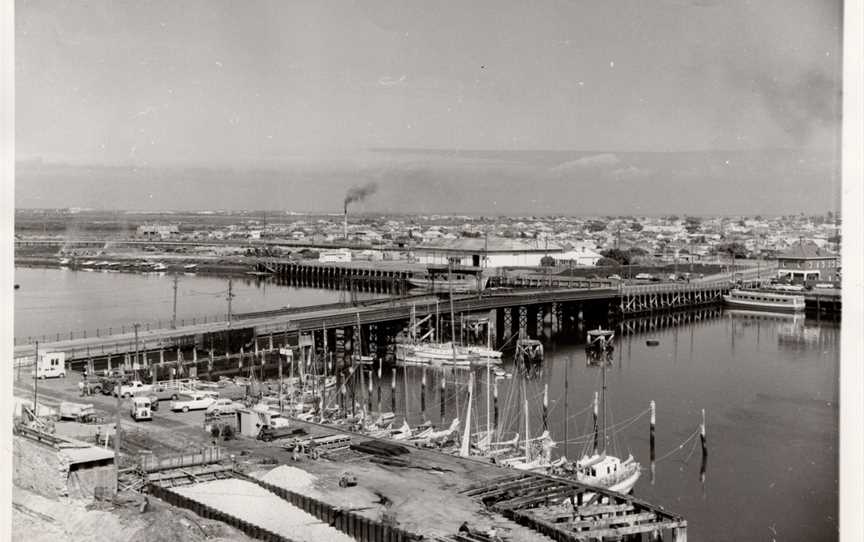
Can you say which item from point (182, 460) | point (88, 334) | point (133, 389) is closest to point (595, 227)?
point (88, 334)

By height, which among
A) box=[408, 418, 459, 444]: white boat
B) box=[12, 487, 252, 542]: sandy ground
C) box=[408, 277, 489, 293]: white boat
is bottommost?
box=[408, 418, 459, 444]: white boat

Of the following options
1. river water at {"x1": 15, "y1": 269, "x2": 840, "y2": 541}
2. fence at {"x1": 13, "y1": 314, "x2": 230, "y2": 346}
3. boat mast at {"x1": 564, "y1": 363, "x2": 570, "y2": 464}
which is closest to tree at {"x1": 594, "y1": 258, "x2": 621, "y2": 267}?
river water at {"x1": 15, "y1": 269, "x2": 840, "y2": 541}

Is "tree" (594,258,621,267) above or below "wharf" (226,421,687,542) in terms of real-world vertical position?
above

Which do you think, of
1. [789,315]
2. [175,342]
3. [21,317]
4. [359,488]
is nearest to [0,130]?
[359,488]

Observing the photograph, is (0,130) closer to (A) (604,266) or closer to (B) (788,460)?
(B) (788,460)

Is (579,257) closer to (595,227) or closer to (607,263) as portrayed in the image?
(607,263)

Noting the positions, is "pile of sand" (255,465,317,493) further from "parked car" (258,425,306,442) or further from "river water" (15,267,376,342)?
"river water" (15,267,376,342)
